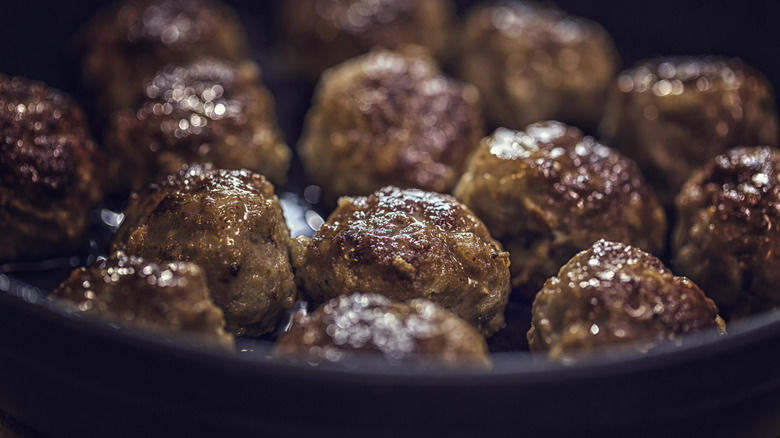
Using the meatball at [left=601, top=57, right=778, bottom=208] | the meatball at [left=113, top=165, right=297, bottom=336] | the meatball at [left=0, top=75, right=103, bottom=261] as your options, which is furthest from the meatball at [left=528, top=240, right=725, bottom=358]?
the meatball at [left=0, top=75, right=103, bottom=261]

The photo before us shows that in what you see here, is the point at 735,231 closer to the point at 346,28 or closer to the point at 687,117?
the point at 687,117

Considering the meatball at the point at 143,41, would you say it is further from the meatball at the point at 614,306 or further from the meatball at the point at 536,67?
the meatball at the point at 614,306

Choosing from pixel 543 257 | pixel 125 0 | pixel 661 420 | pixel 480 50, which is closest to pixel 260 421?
pixel 661 420

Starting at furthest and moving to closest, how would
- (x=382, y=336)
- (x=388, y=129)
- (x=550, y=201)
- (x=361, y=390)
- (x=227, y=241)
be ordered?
(x=388, y=129) < (x=550, y=201) < (x=227, y=241) < (x=382, y=336) < (x=361, y=390)

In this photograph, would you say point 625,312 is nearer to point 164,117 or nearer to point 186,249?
point 186,249

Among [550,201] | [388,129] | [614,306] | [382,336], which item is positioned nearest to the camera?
[382,336]

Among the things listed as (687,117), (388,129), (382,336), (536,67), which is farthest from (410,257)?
(536,67)
